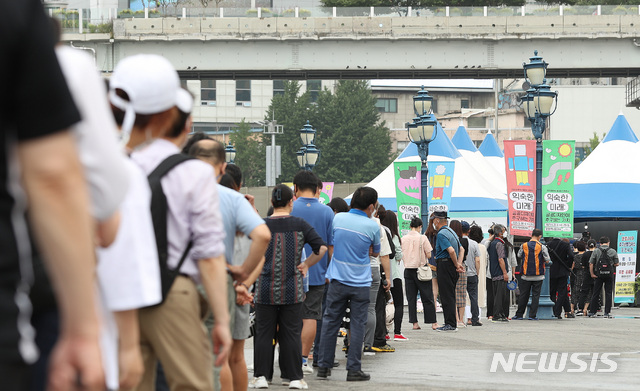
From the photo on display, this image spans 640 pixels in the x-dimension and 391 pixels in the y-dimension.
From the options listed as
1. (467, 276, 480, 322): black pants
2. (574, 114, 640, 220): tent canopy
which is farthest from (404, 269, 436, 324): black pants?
(574, 114, 640, 220): tent canopy

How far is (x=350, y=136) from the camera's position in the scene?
8388 cm

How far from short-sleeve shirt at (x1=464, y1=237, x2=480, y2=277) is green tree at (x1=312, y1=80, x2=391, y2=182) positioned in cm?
6334

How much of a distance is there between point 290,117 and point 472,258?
67.8 meters

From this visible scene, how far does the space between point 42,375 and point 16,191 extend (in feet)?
1.31

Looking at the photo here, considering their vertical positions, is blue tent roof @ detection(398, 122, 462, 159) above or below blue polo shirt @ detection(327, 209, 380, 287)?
above

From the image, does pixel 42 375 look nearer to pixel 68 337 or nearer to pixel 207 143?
pixel 68 337

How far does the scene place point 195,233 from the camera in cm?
417

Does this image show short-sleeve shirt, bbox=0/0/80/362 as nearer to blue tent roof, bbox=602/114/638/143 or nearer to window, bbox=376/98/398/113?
blue tent roof, bbox=602/114/638/143

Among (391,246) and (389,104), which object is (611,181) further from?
(389,104)

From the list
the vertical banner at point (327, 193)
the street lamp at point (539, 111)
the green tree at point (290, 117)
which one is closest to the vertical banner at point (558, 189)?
the street lamp at point (539, 111)

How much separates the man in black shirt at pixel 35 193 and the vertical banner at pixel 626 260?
2215cm

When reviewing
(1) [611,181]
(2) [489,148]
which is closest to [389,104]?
(2) [489,148]

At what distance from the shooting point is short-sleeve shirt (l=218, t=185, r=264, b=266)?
6.18m

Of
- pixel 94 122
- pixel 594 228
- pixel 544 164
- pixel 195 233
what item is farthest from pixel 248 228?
pixel 594 228
